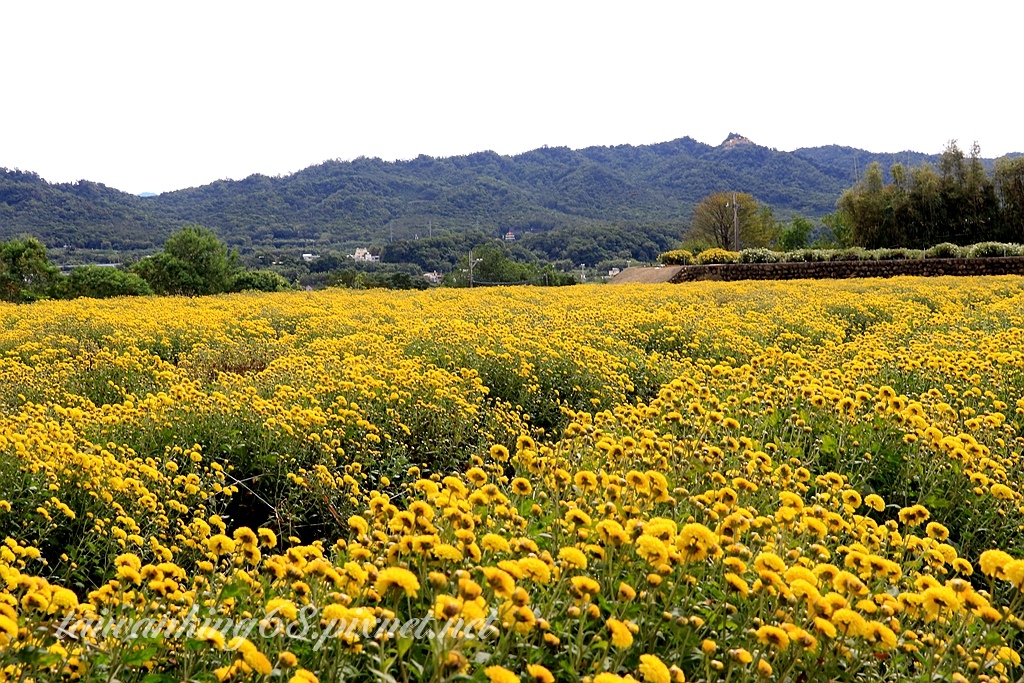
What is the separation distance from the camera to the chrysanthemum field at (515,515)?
1702mm

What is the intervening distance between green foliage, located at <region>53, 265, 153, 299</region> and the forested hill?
4819 cm

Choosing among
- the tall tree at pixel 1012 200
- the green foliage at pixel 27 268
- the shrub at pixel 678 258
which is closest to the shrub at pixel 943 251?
the shrub at pixel 678 258

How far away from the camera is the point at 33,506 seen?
3244mm

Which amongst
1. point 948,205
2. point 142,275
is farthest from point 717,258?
point 142,275

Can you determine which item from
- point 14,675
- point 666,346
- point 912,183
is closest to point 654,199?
point 912,183

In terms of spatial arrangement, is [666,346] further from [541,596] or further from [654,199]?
[654,199]

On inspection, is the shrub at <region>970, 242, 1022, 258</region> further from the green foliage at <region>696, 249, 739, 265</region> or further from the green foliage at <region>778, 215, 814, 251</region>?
the green foliage at <region>778, 215, 814, 251</region>

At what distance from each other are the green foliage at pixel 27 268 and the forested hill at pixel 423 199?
46.2 metres

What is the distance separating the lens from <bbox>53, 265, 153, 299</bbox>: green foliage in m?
27.4

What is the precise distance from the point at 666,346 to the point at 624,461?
5484 millimetres

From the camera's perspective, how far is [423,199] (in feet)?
393

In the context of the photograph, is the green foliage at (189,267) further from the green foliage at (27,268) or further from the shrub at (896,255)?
the shrub at (896,255)

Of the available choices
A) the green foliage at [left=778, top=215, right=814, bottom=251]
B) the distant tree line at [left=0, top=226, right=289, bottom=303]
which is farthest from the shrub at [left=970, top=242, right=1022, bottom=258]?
the green foliage at [left=778, top=215, right=814, bottom=251]

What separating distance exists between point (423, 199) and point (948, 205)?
92173mm
